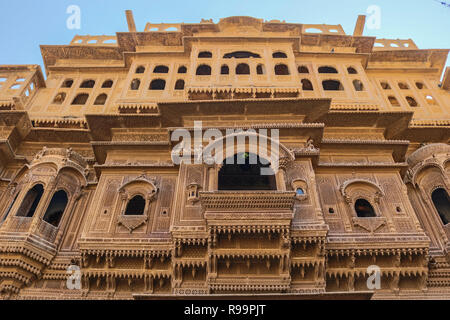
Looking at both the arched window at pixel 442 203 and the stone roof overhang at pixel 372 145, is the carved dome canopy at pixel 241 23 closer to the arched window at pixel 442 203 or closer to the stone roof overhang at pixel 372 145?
the stone roof overhang at pixel 372 145

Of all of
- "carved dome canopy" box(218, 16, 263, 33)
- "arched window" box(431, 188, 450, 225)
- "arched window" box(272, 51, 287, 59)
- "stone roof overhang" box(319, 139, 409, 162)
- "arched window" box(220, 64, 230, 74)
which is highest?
"carved dome canopy" box(218, 16, 263, 33)

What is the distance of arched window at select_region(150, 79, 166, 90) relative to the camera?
16.3 m

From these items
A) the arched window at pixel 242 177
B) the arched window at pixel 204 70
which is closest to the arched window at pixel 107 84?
the arched window at pixel 204 70

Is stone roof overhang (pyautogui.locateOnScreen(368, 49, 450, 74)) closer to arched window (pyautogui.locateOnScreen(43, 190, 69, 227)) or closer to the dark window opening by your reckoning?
the dark window opening

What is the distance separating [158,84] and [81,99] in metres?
3.32

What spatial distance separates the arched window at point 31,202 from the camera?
442 inches

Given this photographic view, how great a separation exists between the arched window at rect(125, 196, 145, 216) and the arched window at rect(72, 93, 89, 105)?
6.59m

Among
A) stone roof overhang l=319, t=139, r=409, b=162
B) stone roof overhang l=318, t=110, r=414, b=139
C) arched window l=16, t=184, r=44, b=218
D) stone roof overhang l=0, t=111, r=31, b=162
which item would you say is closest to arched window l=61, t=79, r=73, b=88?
stone roof overhang l=0, t=111, r=31, b=162

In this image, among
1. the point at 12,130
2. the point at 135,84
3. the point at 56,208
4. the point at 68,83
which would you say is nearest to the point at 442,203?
the point at 135,84

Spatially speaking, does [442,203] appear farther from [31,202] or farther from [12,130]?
[12,130]

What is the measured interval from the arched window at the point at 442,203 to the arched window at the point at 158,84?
11.0 metres

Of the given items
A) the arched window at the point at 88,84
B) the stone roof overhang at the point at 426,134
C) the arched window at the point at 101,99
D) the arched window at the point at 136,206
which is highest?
the arched window at the point at 88,84
